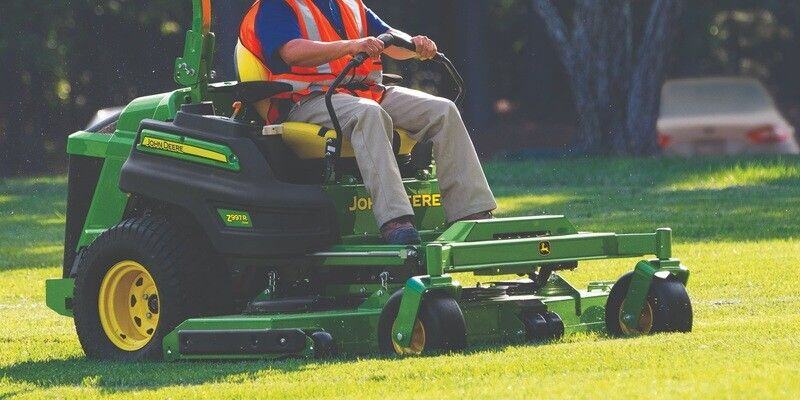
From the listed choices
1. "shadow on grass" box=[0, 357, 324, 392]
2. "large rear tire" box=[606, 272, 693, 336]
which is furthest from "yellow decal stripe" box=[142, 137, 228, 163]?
"large rear tire" box=[606, 272, 693, 336]

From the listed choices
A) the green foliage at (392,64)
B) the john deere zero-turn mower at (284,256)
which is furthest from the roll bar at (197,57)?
the green foliage at (392,64)

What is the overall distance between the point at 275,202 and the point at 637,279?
156 cm

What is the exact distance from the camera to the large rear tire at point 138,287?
26.4 feet

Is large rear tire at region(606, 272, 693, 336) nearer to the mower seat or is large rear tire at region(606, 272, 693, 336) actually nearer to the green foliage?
the mower seat

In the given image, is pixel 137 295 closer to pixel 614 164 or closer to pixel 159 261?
pixel 159 261

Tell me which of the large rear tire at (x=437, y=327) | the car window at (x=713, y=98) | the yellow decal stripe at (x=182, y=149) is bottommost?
the large rear tire at (x=437, y=327)

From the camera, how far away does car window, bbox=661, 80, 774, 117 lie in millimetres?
24656

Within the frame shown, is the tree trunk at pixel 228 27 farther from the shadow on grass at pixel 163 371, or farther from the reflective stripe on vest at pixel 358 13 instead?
the shadow on grass at pixel 163 371

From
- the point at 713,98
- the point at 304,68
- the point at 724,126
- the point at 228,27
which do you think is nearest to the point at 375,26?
the point at 304,68

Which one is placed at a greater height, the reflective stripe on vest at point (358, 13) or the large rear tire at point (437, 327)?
the reflective stripe on vest at point (358, 13)

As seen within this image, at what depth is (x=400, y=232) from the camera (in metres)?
7.79

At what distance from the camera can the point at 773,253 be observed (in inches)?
467

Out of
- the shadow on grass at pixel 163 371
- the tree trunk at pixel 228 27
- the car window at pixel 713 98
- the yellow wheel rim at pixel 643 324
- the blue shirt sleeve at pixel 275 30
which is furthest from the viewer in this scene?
the car window at pixel 713 98

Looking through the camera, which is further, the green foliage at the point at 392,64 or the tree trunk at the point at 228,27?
the green foliage at the point at 392,64
